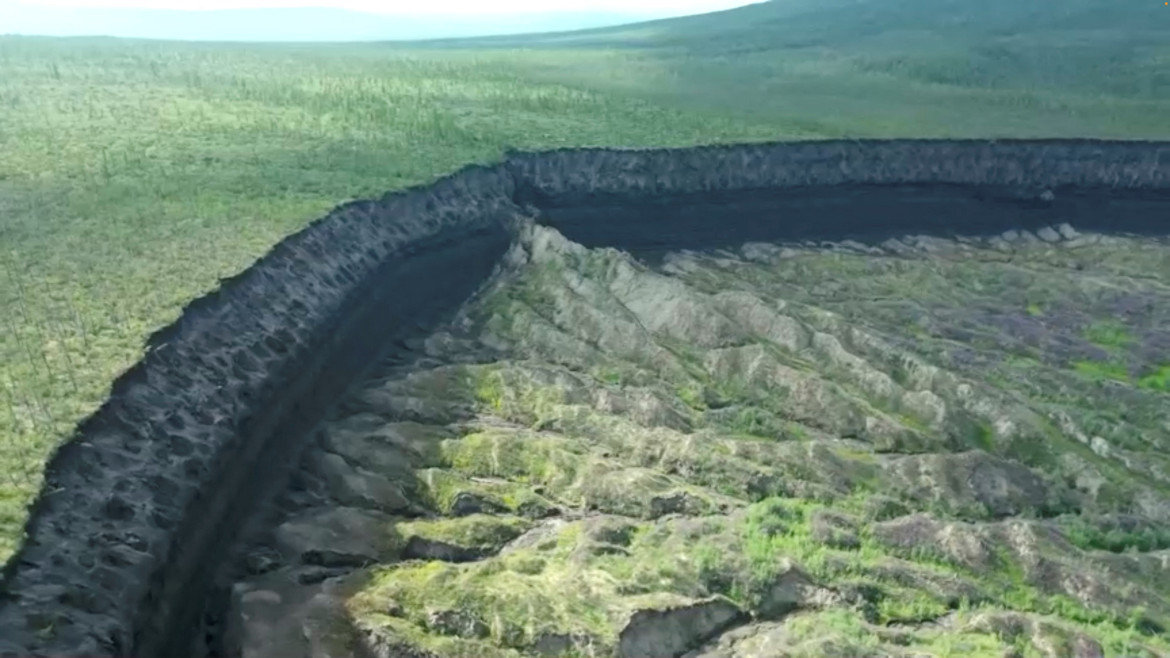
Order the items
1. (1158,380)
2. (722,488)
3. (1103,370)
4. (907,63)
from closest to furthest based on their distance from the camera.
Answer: (722,488), (1158,380), (1103,370), (907,63)

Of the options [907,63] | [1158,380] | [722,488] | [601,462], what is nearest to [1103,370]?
[1158,380]

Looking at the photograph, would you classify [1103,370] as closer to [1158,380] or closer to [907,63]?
[1158,380]

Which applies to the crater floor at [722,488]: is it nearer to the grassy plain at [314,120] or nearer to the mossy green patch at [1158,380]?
the mossy green patch at [1158,380]

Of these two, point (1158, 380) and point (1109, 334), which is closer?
point (1158, 380)

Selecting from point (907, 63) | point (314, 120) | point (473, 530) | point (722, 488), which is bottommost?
point (473, 530)

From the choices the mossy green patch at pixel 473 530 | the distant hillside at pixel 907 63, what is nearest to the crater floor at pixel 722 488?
the mossy green patch at pixel 473 530

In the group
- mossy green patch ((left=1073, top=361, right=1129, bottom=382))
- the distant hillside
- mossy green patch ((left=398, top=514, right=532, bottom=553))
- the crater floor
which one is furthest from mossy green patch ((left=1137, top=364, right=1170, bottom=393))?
the distant hillside
